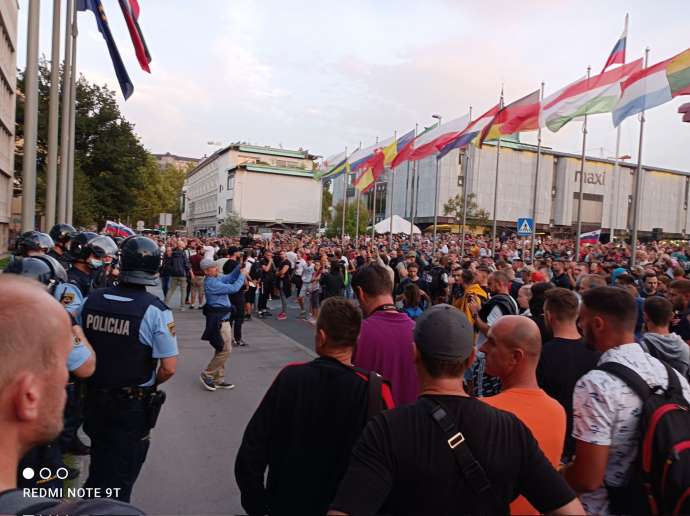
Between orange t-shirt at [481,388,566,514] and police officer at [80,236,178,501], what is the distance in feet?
7.64

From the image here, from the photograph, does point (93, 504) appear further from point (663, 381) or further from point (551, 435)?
point (663, 381)

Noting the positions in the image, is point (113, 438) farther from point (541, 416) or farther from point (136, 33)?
point (136, 33)

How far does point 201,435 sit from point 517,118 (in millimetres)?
15549

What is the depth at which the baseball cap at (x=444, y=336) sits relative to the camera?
6.49 ft

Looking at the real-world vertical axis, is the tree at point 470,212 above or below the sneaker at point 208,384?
above

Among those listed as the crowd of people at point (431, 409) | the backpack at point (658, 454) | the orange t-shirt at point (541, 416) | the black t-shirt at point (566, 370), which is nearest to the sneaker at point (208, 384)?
the crowd of people at point (431, 409)

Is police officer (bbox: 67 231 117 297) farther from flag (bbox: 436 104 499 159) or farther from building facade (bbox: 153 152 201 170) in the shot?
building facade (bbox: 153 152 201 170)

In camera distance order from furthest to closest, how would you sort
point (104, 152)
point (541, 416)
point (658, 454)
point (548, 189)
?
point (548, 189) → point (104, 152) → point (541, 416) → point (658, 454)

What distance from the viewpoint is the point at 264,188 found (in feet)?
271

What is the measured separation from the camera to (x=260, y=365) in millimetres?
8930

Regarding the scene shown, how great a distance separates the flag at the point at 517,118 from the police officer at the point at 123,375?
1619 centimetres

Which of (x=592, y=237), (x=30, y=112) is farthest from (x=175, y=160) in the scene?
(x=30, y=112)

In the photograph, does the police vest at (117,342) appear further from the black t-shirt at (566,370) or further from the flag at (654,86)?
the flag at (654,86)

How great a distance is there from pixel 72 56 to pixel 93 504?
1929 cm
